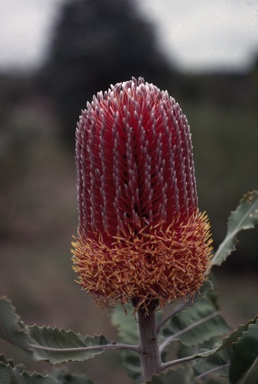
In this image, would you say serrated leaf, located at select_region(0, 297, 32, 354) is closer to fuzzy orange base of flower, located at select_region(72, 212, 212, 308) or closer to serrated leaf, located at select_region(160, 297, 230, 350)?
fuzzy orange base of flower, located at select_region(72, 212, 212, 308)

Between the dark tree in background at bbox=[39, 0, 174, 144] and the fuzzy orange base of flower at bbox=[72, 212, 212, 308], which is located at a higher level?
the dark tree in background at bbox=[39, 0, 174, 144]

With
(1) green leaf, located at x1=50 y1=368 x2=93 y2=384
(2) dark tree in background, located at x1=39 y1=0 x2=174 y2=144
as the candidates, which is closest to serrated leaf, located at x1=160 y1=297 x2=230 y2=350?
(1) green leaf, located at x1=50 y1=368 x2=93 y2=384

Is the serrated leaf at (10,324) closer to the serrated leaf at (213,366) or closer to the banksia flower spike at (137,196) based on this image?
the banksia flower spike at (137,196)

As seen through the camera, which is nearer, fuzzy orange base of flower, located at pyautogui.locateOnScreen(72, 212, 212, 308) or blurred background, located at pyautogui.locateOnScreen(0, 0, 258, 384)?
fuzzy orange base of flower, located at pyautogui.locateOnScreen(72, 212, 212, 308)

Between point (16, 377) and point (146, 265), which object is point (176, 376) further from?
point (16, 377)

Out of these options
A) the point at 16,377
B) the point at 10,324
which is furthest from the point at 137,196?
the point at 16,377

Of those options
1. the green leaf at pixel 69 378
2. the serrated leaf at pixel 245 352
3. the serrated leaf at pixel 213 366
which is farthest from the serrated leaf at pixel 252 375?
the green leaf at pixel 69 378
